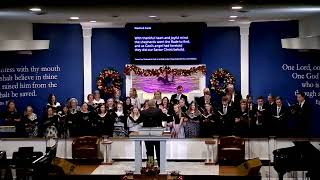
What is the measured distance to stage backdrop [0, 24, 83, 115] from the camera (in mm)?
20531

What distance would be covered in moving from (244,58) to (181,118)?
404 centimetres

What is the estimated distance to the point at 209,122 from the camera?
18.1 meters

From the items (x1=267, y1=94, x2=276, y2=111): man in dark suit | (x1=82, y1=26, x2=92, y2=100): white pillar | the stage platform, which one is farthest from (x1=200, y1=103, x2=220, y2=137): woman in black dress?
(x1=82, y1=26, x2=92, y2=100): white pillar

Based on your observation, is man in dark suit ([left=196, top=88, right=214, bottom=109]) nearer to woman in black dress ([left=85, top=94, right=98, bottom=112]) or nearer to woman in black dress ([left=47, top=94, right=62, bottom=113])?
woman in black dress ([left=85, top=94, right=98, bottom=112])

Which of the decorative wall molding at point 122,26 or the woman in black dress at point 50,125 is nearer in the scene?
the woman in black dress at point 50,125

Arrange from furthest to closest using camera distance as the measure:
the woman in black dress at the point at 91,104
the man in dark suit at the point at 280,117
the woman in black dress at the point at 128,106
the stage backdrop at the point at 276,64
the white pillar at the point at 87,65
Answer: the white pillar at the point at 87,65, the stage backdrop at the point at 276,64, the woman in black dress at the point at 91,104, the woman in black dress at the point at 128,106, the man in dark suit at the point at 280,117

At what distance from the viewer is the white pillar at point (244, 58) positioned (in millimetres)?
20938

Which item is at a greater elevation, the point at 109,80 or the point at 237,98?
the point at 109,80

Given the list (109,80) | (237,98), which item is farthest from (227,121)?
(109,80)

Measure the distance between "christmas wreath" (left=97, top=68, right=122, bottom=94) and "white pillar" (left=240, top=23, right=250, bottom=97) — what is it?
155 inches

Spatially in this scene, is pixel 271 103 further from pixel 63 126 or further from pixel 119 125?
pixel 63 126

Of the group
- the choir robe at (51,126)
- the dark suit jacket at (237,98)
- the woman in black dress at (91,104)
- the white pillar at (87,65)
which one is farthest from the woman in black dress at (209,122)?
the white pillar at (87,65)

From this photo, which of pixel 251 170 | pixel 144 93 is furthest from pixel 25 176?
pixel 144 93

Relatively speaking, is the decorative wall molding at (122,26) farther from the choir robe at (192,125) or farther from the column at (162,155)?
the column at (162,155)
